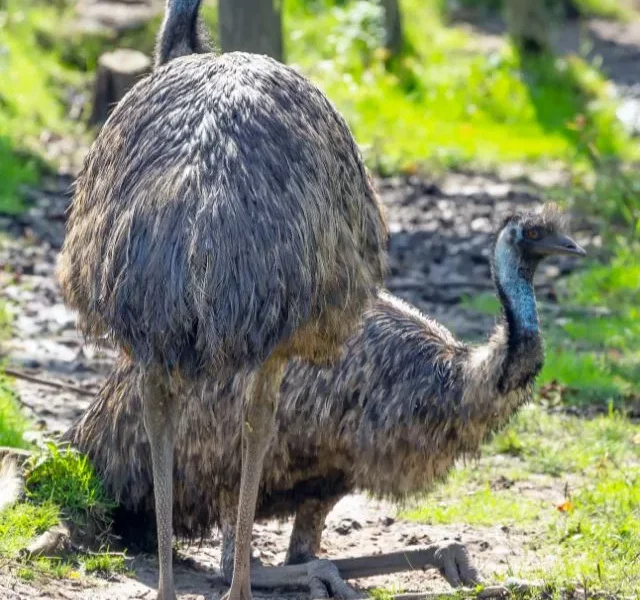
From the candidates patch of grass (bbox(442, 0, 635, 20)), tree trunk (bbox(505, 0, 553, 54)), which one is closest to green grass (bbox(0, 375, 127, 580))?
tree trunk (bbox(505, 0, 553, 54))

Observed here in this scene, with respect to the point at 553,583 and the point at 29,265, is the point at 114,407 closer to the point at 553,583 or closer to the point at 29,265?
the point at 553,583

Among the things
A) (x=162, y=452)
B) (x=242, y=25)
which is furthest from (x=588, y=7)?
(x=162, y=452)

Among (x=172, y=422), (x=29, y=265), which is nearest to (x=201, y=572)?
(x=172, y=422)

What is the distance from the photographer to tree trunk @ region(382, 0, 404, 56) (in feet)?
47.6

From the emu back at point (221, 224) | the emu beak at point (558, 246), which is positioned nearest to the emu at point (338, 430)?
the emu beak at point (558, 246)

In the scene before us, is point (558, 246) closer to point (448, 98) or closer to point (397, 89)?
point (448, 98)

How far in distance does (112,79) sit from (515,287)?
252 inches

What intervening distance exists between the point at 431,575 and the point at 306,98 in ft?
6.57

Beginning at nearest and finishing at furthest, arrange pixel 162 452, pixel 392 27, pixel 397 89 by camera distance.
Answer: pixel 162 452 < pixel 397 89 < pixel 392 27

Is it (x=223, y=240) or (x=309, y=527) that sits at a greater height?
(x=223, y=240)

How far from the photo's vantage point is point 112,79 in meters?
11.6

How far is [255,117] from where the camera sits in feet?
14.7

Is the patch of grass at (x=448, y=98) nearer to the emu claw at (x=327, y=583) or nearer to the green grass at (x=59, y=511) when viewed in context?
the green grass at (x=59, y=511)

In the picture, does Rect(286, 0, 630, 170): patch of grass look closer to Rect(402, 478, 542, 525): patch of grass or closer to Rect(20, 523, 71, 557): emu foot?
Rect(402, 478, 542, 525): patch of grass
